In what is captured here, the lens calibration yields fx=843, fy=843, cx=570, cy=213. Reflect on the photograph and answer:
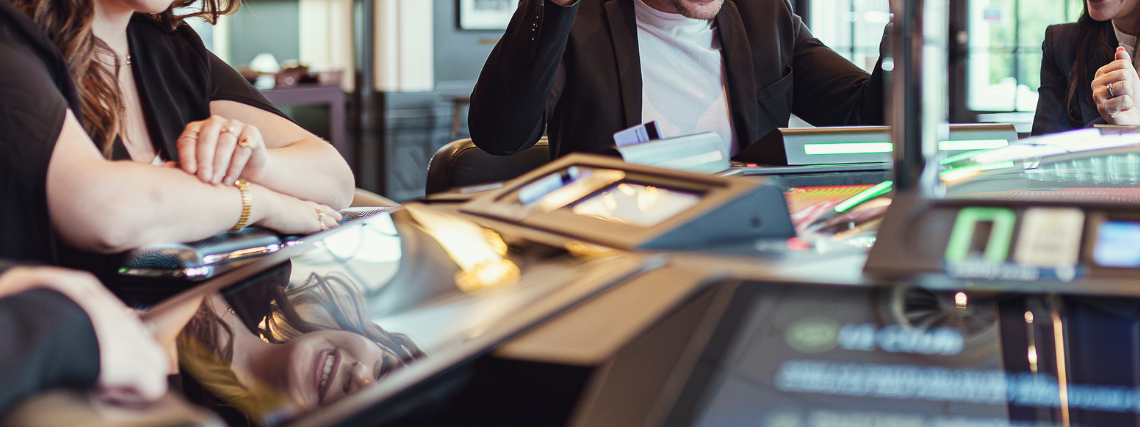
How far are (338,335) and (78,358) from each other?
12cm

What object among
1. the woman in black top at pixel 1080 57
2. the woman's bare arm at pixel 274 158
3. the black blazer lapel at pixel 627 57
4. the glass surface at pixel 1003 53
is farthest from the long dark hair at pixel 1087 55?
the glass surface at pixel 1003 53

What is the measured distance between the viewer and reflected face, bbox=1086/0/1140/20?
4.94 feet

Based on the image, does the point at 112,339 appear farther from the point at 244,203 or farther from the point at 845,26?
the point at 845,26

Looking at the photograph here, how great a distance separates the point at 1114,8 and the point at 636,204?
1.43 metres

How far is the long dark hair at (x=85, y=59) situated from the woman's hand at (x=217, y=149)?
0.54 ft

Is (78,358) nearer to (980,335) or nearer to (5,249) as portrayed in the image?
(980,335)

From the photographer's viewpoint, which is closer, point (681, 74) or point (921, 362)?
point (921, 362)

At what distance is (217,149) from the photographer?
102cm

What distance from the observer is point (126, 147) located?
1170 millimetres

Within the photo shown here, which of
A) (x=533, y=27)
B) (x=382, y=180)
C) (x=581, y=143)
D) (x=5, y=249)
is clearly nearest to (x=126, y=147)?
(x=5, y=249)

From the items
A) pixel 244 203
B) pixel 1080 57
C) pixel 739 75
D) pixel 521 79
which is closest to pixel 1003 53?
pixel 1080 57

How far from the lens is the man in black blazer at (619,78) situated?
4.49 ft

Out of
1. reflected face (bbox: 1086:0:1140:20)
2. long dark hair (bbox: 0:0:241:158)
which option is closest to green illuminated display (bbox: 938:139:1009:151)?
reflected face (bbox: 1086:0:1140:20)

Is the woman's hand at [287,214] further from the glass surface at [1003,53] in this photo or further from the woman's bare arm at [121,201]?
the glass surface at [1003,53]
